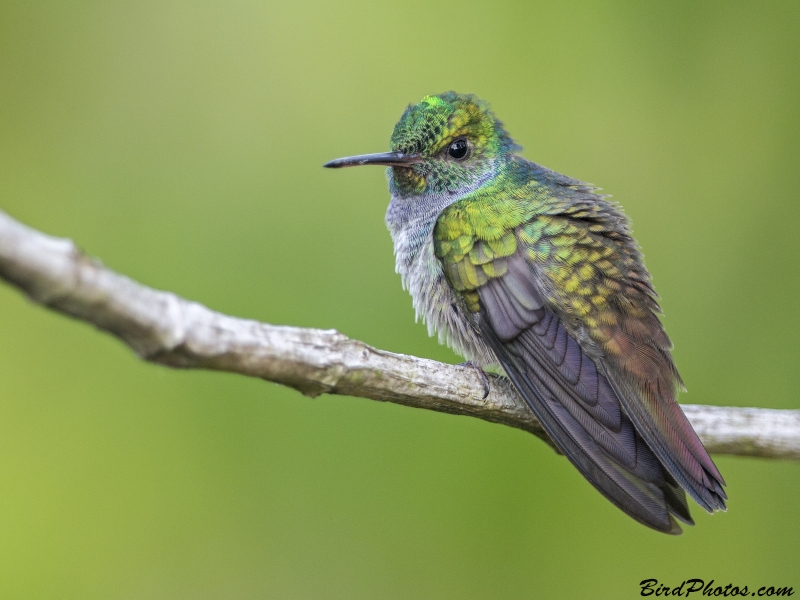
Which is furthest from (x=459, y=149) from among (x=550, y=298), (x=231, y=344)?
(x=231, y=344)

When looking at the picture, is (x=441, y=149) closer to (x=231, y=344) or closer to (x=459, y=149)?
(x=459, y=149)

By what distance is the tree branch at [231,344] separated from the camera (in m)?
1.57

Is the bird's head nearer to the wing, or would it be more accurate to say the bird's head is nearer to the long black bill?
the long black bill

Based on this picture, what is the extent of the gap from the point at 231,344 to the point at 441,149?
7.20 feet

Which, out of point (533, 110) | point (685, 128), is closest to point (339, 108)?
point (533, 110)

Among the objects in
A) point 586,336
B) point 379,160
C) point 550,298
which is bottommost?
point 586,336

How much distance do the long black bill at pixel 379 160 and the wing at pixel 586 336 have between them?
1.50 feet

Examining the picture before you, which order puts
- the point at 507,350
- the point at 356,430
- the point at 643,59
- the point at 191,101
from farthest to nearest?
the point at 643,59 → the point at 191,101 → the point at 356,430 → the point at 507,350

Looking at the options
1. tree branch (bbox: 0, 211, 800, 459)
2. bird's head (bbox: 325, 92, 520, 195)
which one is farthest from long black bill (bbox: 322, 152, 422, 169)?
tree branch (bbox: 0, 211, 800, 459)

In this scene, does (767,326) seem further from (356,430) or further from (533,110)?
(356,430)

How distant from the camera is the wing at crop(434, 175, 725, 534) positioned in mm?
2793

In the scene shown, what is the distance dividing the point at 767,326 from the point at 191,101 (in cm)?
410

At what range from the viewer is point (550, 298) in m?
3.10

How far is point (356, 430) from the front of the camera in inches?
173
